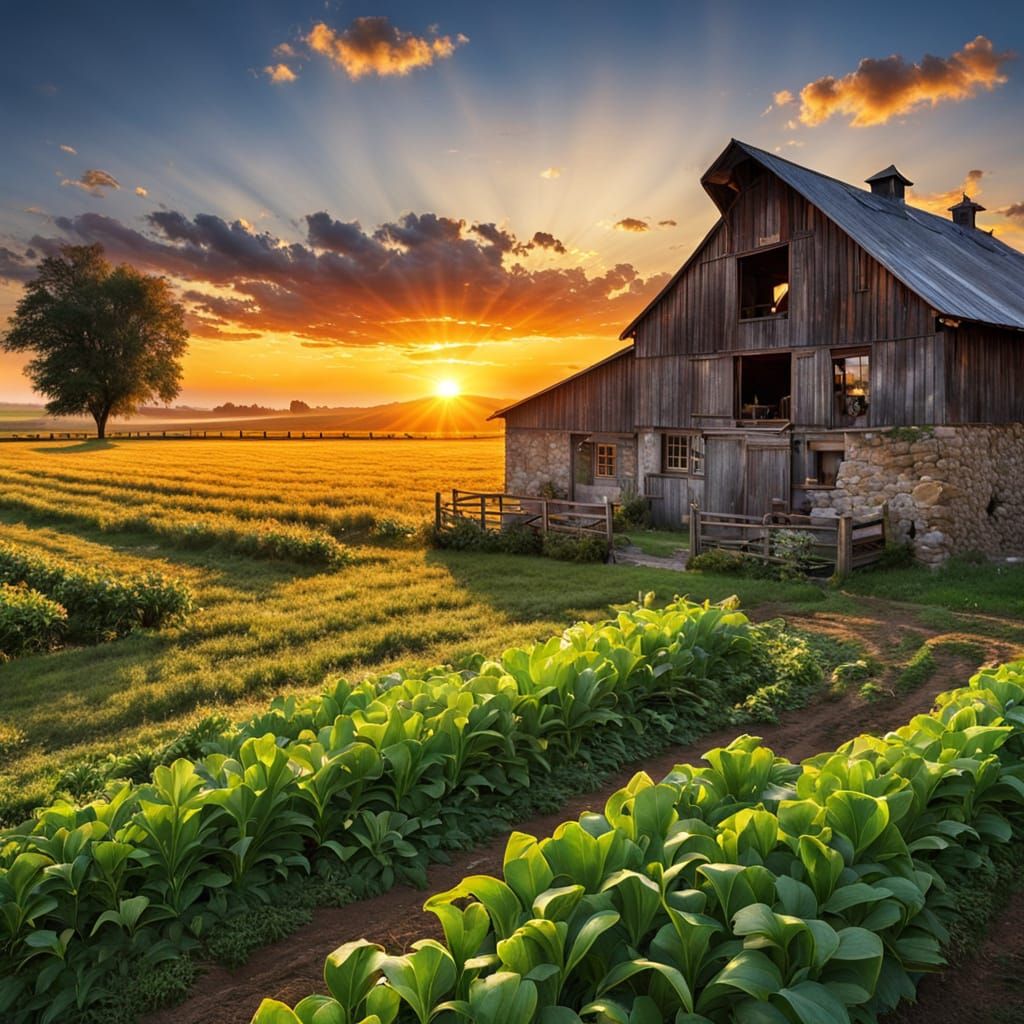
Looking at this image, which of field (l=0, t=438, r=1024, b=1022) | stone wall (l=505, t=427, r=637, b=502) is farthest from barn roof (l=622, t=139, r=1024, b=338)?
field (l=0, t=438, r=1024, b=1022)

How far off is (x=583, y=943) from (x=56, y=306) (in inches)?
3518

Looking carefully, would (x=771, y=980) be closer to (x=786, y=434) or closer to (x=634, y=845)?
(x=634, y=845)

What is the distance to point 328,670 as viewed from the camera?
11.1m

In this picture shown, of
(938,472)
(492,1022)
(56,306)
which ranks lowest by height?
(492,1022)

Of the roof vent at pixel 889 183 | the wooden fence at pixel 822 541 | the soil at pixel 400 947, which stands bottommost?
the soil at pixel 400 947

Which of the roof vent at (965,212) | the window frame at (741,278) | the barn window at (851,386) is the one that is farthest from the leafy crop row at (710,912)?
the roof vent at (965,212)

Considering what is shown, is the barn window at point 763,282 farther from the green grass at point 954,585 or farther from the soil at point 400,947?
the soil at point 400,947

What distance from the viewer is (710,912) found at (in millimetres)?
3840

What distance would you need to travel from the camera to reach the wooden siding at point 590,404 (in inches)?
1101

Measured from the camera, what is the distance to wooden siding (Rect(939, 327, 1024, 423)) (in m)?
18.8

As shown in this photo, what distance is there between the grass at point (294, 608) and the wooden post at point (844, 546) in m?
0.41

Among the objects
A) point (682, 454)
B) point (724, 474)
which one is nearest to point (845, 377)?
point (724, 474)

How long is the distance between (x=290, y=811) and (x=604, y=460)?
25.2 m

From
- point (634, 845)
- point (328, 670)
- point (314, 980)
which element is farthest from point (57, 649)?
point (634, 845)
